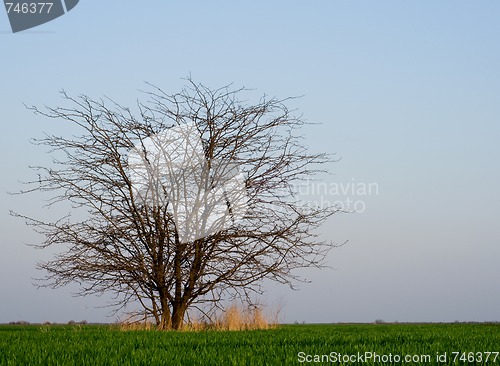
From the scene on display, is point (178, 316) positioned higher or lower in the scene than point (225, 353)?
higher

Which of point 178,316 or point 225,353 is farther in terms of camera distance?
point 178,316

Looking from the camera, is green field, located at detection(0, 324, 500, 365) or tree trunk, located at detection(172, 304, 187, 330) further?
tree trunk, located at detection(172, 304, 187, 330)

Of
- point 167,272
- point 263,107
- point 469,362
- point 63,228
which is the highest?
point 263,107

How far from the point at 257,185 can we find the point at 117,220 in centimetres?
373

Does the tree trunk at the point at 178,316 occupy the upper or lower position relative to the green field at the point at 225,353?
upper

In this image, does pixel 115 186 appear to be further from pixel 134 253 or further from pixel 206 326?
pixel 206 326

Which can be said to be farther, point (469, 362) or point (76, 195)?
point (76, 195)

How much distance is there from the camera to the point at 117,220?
16078 mm

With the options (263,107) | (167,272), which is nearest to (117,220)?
(167,272)

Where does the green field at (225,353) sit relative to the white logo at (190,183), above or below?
below

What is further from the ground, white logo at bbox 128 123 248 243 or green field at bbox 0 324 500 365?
white logo at bbox 128 123 248 243

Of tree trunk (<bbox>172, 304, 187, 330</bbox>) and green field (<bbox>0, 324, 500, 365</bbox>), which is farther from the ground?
tree trunk (<bbox>172, 304, 187, 330</bbox>)

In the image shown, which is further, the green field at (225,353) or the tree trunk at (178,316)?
the tree trunk at (178,316)

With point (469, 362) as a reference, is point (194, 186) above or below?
above
